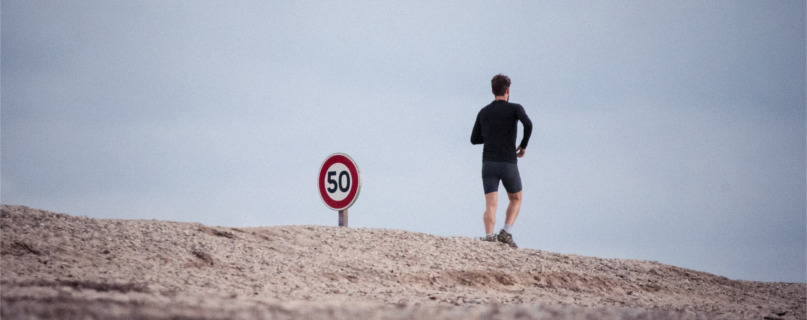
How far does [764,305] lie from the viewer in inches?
409

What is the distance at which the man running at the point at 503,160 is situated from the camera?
36.2 feet

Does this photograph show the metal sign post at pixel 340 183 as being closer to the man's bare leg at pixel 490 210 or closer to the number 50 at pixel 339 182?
the number 50 at pixel 339 182

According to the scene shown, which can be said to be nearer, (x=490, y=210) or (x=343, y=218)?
(x=343, y=218)

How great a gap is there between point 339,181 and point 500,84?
3085 mm

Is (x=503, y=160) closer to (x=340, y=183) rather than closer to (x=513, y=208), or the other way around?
(x=513, y=208)

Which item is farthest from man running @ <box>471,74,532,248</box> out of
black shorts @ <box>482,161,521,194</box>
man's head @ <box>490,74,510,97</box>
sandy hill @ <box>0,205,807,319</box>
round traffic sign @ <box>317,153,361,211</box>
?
round traffic sign @ <box>317,153,361,211</box>

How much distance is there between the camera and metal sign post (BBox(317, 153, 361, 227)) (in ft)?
33.3

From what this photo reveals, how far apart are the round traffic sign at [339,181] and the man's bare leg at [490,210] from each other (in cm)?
218

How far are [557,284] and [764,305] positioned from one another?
3342 mm

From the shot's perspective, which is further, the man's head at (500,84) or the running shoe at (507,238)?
the man's head at (500,84)

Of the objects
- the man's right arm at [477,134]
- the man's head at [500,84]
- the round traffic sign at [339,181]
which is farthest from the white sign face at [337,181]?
the man's head at [500,84]

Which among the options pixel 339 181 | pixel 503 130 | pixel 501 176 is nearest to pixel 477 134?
pixel 503 130

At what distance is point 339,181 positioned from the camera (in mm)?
10367

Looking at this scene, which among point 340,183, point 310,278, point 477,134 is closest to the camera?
point 310,278
